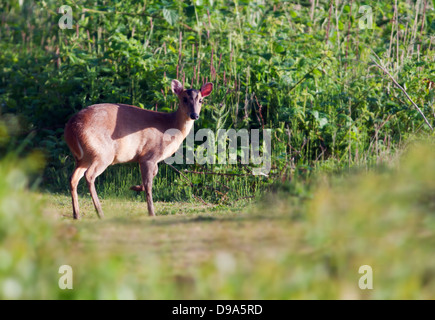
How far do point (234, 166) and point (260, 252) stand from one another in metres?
4.34

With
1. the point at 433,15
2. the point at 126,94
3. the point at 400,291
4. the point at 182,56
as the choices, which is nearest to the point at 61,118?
the point at 126,94

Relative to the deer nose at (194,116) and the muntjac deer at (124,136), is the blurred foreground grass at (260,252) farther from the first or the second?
the deer nose at (194,116)

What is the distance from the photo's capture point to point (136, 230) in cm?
438

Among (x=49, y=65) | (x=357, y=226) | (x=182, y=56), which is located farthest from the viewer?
(x=49, y=65)

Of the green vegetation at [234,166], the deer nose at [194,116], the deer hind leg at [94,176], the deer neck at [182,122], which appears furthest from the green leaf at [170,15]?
the deer hind leg at [94,176]

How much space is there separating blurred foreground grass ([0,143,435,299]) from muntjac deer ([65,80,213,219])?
255 centimetres

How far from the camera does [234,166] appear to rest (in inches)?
312

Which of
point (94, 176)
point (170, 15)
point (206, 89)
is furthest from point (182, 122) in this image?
point (170, 15)

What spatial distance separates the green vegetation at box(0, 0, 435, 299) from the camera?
345cm

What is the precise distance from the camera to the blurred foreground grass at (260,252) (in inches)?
131

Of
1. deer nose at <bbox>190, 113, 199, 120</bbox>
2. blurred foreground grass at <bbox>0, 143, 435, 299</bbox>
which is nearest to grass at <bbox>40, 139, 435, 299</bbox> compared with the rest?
blurred foreground grass at <bbox>0, 143, 435, 299</bbox>

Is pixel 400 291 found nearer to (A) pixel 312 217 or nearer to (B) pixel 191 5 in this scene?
(A) pixel 312 217

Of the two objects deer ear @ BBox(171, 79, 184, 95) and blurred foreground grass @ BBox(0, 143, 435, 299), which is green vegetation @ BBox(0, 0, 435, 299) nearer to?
blurred foreground grass @ BBox(0, 143, 435, 299)

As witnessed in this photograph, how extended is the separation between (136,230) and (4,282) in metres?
1.26
